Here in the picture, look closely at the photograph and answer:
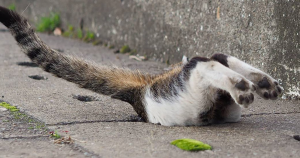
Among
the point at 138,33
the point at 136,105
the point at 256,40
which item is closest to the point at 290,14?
the point at 256,40

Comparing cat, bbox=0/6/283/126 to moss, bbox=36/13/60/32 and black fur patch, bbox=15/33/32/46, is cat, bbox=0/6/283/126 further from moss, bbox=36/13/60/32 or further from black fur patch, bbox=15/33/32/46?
moss, bbox=36/13/60/32

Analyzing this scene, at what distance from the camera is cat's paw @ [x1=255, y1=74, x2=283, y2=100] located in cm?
295

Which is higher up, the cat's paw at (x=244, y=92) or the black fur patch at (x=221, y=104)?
the cat's paw at (x=244, y=92)

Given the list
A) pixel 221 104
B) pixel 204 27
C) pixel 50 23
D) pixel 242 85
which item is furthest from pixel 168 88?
pixel 50 23

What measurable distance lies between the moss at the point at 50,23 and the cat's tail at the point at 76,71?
4.14m

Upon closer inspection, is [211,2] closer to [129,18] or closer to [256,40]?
[256,40]

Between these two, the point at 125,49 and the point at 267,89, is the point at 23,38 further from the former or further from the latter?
the point at 125,49

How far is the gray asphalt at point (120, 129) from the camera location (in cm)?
266

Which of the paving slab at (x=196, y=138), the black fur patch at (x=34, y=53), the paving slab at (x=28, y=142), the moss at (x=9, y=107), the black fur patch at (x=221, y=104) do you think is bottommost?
the moss at (x=9, y=107)

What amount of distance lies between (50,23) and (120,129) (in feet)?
16.2

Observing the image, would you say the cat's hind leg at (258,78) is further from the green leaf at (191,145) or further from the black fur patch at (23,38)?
the black fur patch at (23,38)

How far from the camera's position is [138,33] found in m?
6.02

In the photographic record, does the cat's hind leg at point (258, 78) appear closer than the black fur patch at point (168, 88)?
Yes

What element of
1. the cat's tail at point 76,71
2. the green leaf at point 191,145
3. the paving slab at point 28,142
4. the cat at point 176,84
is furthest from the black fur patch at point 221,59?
the paving slab at point 28,142
